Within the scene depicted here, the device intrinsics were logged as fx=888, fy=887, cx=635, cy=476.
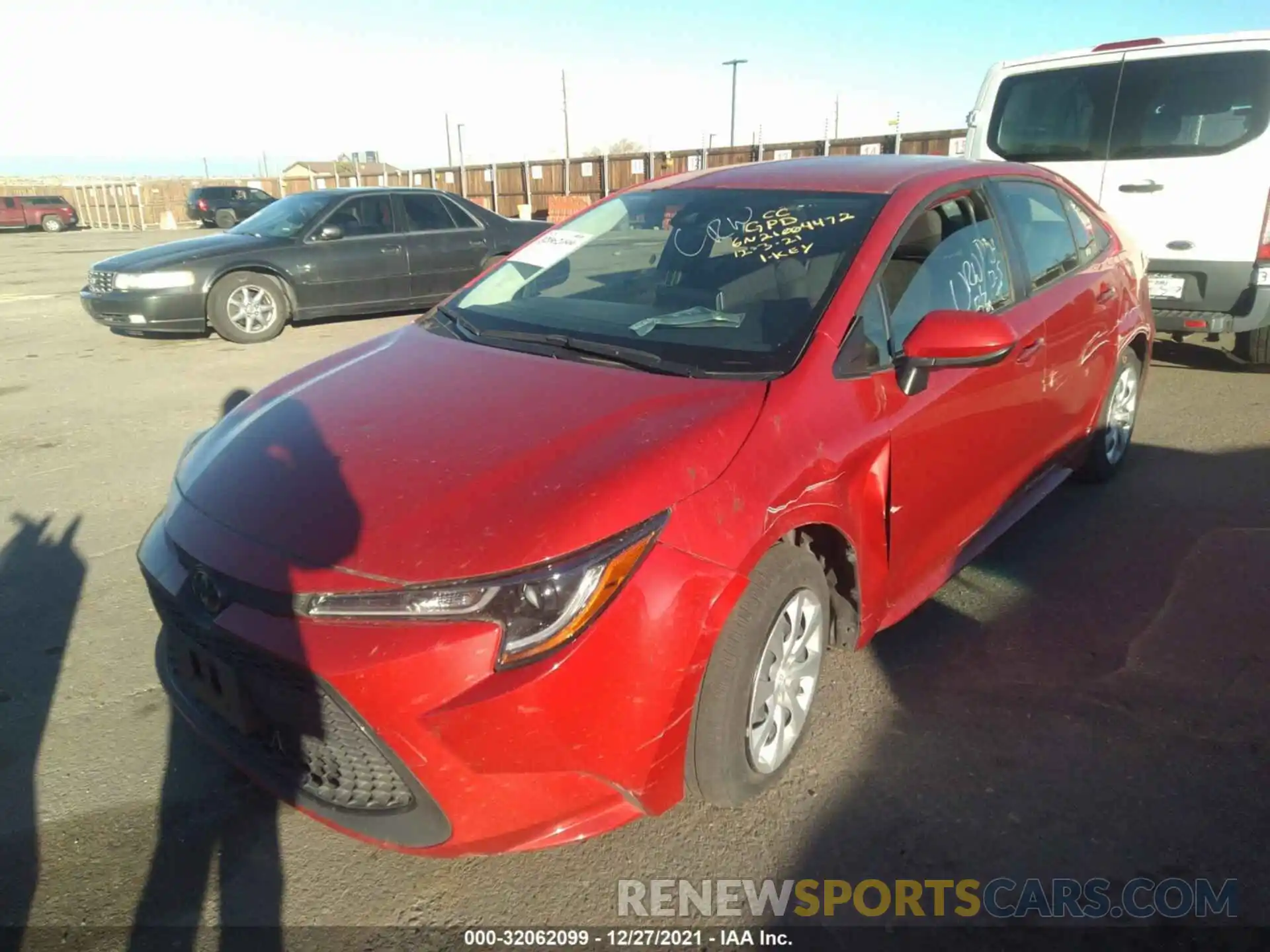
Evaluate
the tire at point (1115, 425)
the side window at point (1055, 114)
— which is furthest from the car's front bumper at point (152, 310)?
the tire at point (1115, 425)

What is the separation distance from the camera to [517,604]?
1.85 m

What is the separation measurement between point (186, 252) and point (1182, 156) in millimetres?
8487

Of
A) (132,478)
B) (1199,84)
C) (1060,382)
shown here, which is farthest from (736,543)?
(1199,84)

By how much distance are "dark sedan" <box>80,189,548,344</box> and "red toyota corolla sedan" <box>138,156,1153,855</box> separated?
236 inches

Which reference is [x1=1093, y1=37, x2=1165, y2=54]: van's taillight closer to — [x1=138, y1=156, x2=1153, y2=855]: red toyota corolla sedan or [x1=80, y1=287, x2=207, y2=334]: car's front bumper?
[x1=138, y1=156, x2=1153, y2=855]: red toyota corolla sedan

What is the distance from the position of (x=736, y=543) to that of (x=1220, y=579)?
2.62m

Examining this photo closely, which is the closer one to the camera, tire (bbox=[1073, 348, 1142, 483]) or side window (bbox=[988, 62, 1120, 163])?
tire (bbox=[1073, 348, 1142, 483])

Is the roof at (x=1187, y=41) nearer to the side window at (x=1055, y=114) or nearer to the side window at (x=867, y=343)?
the side window at (x=1055, y=114)

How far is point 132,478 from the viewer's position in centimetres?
493

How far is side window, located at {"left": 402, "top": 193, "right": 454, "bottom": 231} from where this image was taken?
31.9ft

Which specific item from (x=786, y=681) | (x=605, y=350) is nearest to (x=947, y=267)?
(x=605, y=350)

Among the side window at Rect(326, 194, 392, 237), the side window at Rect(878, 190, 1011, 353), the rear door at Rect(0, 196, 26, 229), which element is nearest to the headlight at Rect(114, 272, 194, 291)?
the side window at Rect(326, 194, 392, 237)

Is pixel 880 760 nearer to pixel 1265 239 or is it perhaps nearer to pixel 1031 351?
pixel 1031 351

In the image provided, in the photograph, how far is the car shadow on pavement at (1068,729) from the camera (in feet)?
7.22
